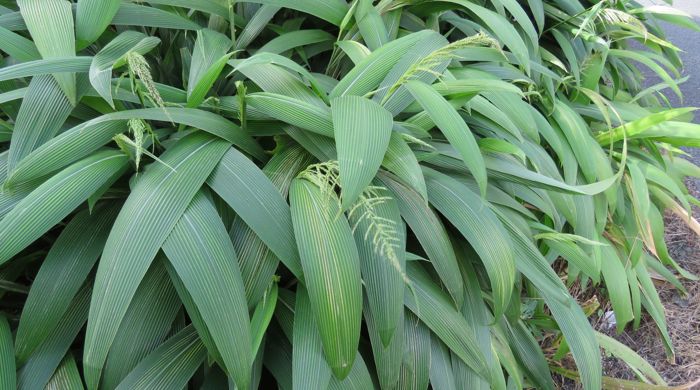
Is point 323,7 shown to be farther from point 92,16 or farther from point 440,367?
point 440,367

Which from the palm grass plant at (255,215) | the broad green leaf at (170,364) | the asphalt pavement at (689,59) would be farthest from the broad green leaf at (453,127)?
the asphalt pavement at (689,59)

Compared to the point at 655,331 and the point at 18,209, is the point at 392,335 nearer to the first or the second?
the point at 18,209

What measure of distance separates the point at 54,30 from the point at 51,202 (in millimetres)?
294

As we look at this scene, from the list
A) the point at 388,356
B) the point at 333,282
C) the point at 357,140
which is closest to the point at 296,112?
the point at 357,140

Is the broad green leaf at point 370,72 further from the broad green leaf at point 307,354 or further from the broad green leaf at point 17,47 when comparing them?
the broad green leaf at point 17,47

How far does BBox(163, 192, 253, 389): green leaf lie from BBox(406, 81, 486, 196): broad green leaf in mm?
315

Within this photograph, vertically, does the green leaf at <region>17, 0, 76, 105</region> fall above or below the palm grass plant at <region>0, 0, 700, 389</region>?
above

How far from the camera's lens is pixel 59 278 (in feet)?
2.31

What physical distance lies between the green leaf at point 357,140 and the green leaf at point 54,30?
374 mm

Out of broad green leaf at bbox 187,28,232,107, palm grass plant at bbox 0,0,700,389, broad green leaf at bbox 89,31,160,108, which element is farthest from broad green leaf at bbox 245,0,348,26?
broad green leaf at bbox 89,31,160,108

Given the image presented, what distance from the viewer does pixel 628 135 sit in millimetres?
1401

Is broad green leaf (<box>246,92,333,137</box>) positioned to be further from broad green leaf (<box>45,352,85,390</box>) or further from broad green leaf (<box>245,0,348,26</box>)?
broad green leaf (<box>45,352,85,390</box>)

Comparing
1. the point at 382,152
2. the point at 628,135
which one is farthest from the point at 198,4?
the point at 628,135

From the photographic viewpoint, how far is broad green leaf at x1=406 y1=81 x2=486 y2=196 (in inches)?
27.3
